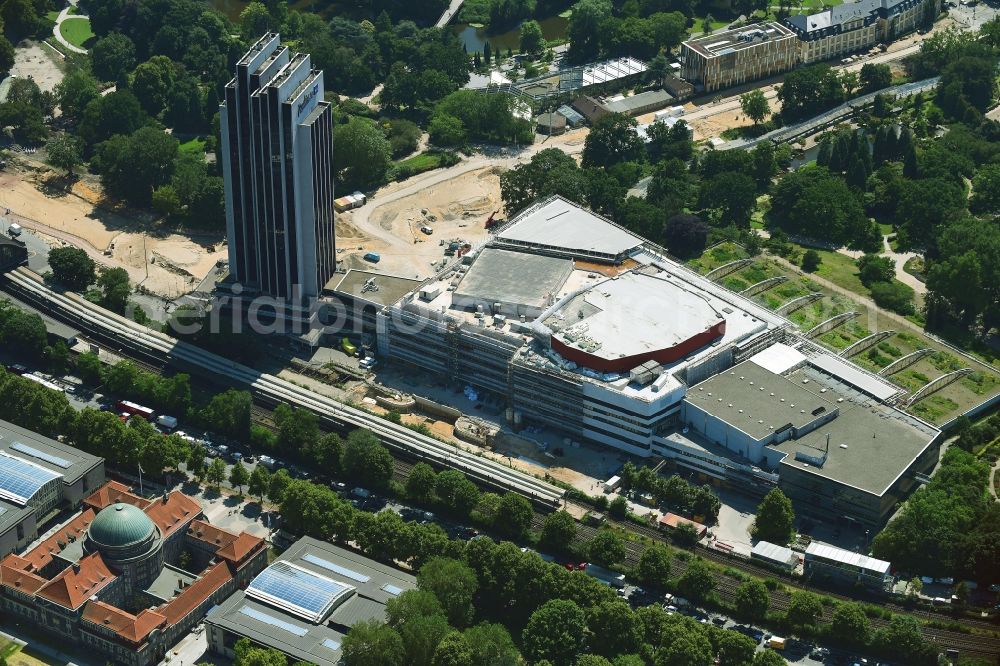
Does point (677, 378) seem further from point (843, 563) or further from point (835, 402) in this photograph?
point (843, 563)

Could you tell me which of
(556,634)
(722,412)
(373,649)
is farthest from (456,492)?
(722,412)

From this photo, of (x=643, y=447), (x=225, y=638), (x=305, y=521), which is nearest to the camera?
(x=225, y=638)

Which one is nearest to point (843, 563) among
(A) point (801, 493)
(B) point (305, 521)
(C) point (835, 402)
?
(A) point (801, 493)

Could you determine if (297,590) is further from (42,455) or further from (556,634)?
(42,455)

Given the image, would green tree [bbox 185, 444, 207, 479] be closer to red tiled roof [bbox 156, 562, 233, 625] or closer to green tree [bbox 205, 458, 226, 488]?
green tree [bbox 205, 458, 226, 488]

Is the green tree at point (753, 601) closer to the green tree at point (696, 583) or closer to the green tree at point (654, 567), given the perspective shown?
the green tree at point (696, 583)

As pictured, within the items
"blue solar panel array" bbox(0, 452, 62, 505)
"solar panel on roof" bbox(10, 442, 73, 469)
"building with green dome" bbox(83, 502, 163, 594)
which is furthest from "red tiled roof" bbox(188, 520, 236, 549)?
"solar panel on roof" bbox(10, 442, 73, 469)

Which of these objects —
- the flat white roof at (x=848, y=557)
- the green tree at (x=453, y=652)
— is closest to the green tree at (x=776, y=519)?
the flat white roof at (x=848, y=557)
